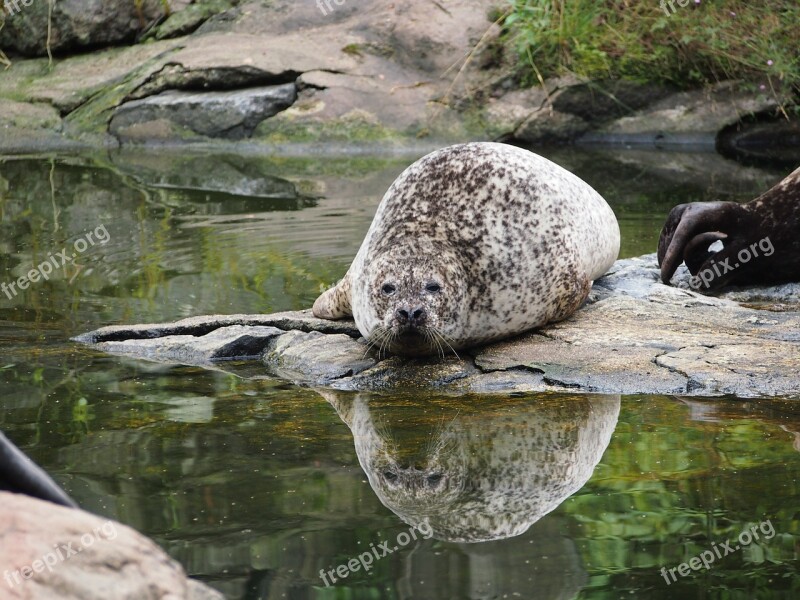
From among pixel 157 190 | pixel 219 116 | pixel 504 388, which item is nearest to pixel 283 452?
pixel 504 388

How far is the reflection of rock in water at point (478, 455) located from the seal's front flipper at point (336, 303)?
1.21 m

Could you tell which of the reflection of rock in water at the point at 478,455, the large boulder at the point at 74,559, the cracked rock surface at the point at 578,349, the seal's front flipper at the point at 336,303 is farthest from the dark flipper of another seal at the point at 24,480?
the seal's front flipper at the point at 336,303

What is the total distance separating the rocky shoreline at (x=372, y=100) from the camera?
15.9m

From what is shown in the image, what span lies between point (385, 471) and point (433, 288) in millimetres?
1604

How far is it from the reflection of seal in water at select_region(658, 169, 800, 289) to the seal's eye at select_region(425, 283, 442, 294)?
6.74 ft

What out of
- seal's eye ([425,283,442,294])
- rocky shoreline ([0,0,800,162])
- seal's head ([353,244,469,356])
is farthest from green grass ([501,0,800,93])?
seal's eye ([425,283,442,294])

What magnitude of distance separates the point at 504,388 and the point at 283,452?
1314mm

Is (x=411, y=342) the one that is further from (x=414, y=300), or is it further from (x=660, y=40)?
(x=660, y=40)

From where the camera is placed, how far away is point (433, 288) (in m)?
5.79

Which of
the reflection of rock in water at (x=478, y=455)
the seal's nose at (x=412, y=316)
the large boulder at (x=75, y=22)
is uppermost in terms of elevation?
the seal's nose at (x=412, y=316)

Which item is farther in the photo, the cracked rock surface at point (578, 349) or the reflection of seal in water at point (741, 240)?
the reflection of seal in water at point (741, 240)

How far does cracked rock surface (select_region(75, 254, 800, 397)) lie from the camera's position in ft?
17.7

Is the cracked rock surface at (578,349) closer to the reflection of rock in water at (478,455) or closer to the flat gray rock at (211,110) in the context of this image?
the reflection of rock in water at (478,455)

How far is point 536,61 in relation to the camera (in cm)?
1644
